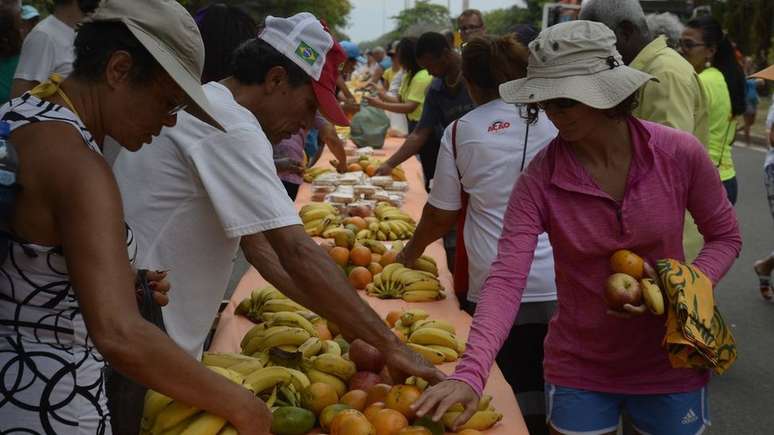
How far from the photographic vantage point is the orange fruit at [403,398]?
2.42 metres

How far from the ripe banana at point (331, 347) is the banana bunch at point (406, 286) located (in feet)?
2.90

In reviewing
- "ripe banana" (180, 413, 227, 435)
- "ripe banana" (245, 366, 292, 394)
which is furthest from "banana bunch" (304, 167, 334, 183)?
"ripe banana" (180, 413, 227, 435)

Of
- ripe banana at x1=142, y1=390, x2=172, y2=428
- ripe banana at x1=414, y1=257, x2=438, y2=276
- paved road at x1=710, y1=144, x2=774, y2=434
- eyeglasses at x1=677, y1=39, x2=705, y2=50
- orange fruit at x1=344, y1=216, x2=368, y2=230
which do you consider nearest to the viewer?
ripe banana at x1=142, y1=390, x2=172, y2=428

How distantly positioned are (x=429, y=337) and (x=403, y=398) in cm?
70

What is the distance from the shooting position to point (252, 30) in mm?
3852

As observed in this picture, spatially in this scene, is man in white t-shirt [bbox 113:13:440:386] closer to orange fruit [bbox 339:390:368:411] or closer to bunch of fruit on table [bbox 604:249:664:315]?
orange fruit [bbox 339:390:368:411]

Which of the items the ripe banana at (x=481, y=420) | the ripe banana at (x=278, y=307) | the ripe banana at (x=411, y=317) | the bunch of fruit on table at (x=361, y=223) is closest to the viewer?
the ripe banana at (x=481, y=420)

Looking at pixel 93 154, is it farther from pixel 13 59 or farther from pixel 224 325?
pixel 13 59

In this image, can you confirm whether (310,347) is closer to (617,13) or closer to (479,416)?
(479,416)

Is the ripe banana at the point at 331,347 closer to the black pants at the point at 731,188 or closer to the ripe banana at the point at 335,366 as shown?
the ripe banana at the point at 335,366

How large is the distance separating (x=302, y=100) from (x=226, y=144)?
0.49m

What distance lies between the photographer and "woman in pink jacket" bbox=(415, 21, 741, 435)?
246cm

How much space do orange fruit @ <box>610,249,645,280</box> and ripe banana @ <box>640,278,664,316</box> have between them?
4 centimetres

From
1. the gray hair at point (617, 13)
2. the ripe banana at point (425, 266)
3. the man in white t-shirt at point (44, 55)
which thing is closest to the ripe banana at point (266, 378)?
the ripe banana at point (425, 266)
